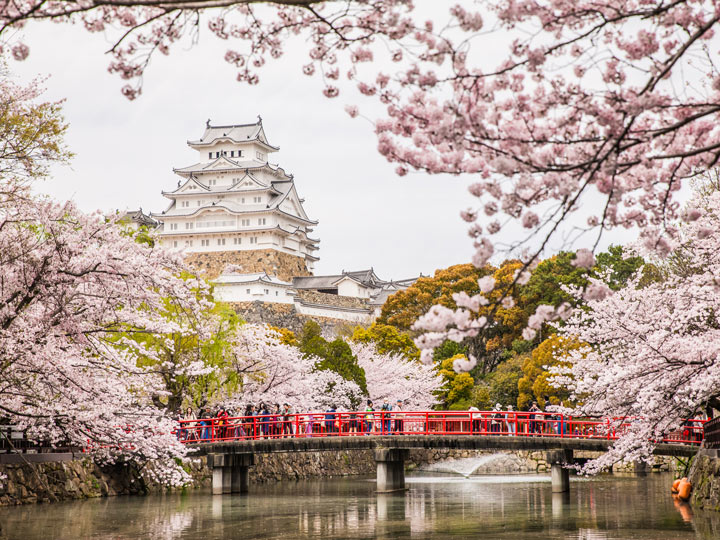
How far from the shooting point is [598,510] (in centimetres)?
1912

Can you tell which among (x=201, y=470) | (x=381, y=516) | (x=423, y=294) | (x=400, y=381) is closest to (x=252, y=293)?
(x=423, y=294)

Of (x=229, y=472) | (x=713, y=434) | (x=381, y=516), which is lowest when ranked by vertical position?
(x=381, y=516)

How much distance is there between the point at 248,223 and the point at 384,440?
42.4 m

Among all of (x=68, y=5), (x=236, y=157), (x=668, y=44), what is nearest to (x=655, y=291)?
(x=668, y=44)

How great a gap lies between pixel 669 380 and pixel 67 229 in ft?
34.2

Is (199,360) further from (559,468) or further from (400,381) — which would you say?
(400,381)

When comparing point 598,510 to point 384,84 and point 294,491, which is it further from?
point 384,84

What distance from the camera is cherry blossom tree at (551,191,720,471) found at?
14141 mm

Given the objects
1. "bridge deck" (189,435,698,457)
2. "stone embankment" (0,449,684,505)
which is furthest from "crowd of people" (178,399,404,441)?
"stone embankment" (0,449,684,505)

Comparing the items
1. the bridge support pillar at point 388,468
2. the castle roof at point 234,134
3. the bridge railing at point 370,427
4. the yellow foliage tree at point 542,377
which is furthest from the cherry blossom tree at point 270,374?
the castle roof at point 234,134

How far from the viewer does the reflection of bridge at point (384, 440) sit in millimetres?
23797

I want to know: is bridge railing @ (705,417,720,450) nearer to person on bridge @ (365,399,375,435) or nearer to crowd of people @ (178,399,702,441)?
crowd of people @ (178,399,702,441)

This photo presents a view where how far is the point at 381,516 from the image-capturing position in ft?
61.7

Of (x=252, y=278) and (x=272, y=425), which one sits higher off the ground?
(x=252, y=278)
